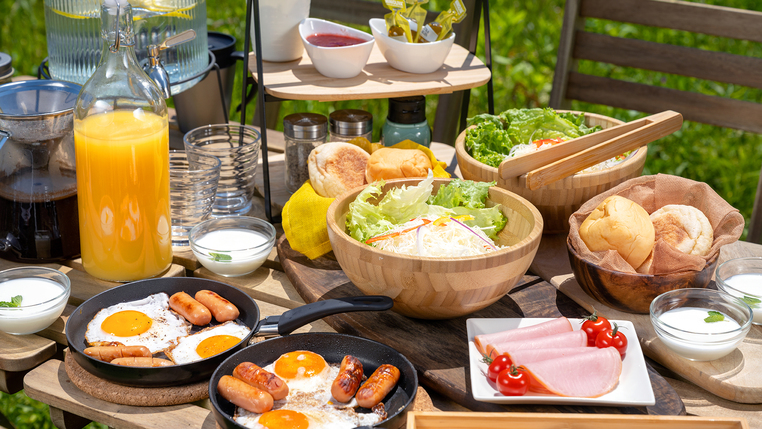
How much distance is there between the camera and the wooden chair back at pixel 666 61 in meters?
3.21

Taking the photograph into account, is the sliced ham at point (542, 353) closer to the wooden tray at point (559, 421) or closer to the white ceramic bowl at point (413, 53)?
the wooden tray at point (559, 421)

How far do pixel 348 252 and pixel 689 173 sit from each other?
11.5 feet

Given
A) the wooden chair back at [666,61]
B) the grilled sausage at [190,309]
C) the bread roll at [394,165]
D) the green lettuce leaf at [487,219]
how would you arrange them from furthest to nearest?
1. the wooden chair back at [666,61]
2. the bread roll at [394,165]
3. the green lettuce leaf at [487,219]
4. the grilled sausage at [190,309]

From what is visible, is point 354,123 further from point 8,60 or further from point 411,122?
point 8,60

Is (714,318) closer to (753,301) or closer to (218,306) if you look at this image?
(753,301)

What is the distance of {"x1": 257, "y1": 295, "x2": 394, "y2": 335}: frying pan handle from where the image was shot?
62.9 inches

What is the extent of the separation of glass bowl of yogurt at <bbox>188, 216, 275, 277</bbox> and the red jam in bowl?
61 centimetres

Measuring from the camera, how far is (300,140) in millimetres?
2271

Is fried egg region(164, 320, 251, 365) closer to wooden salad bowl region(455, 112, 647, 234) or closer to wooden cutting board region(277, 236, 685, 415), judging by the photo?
wooden cutting board region(277, 236, 685, 415)

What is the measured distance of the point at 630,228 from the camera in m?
1.71

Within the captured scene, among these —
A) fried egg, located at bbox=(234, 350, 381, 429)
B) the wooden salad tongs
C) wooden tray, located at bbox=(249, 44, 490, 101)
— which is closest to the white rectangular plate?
fried egg, located at bbox=(234, 350, 381, 429)

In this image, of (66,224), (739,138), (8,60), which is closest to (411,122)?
(66,224)

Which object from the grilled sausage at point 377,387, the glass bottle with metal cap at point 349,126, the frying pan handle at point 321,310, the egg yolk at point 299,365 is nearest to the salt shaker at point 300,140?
the glass bottle with metal cap at point 349,126

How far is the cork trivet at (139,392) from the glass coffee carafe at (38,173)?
0.57 meters
